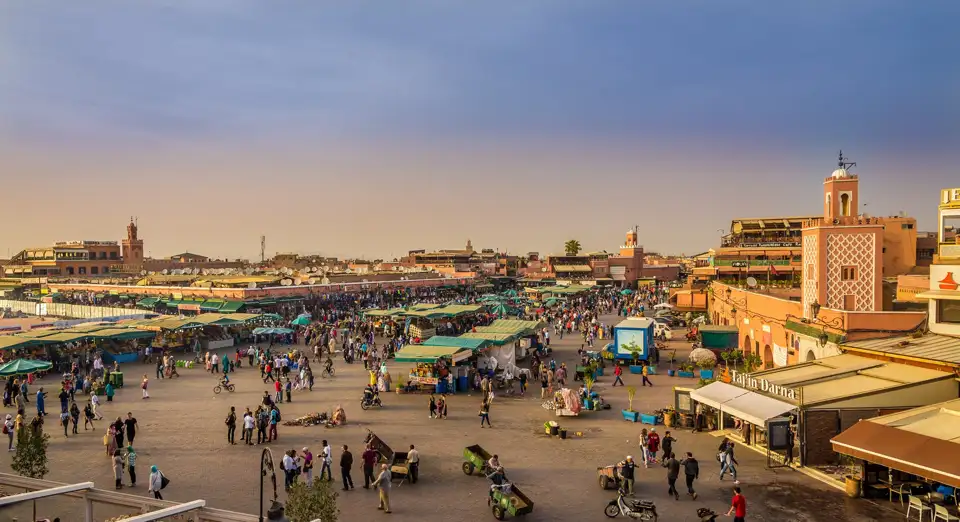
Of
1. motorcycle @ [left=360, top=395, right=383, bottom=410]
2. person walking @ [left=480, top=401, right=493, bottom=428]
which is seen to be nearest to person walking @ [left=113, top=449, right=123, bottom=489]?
motorcycle @ [left=360, top=395, right=383, bottom=410]

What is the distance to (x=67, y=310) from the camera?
156 ft

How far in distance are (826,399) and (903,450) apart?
2.90m

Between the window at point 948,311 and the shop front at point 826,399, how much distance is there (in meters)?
2.30

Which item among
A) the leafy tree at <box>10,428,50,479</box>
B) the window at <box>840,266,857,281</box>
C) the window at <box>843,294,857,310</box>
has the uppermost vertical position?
the window at <box>840,266,857,281</box>

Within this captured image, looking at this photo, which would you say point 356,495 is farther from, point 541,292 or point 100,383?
point 541,292

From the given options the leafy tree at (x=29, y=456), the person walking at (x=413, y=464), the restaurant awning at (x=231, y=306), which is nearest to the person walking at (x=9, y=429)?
the leafy tree at (x=29, y=456)

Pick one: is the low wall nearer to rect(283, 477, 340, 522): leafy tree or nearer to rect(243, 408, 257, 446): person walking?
rect(243, 408, 257, 446): person walking

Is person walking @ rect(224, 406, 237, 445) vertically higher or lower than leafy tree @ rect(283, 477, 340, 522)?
lower

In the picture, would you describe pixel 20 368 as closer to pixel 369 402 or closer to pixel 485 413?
pixel 369 402

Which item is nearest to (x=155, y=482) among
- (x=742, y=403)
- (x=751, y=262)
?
(x=742, y=403)

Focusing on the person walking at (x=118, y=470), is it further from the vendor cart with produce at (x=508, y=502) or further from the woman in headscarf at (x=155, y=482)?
the vendor cart with produce at (x=508, y=502)

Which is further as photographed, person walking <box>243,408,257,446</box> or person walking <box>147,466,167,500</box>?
person walking <box>243,408,257,446</box>

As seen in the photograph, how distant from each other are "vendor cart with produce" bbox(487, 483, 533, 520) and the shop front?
17.2 ft

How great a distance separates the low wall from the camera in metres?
43.6
